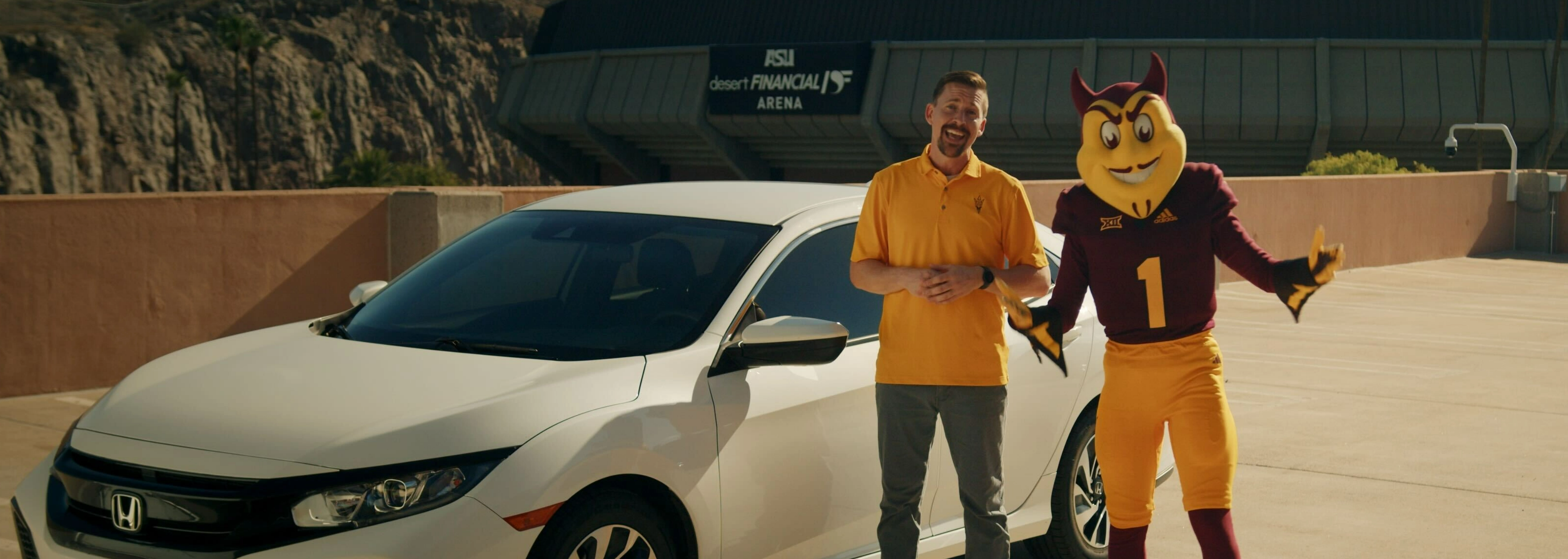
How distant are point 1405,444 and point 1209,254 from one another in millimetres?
4782

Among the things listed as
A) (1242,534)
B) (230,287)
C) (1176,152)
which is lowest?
(1242,534)

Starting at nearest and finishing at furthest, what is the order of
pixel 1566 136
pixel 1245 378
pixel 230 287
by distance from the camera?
pixel 230 287 < pixel 1245 378 < pixel 1566 136

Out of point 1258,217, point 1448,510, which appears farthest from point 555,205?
point 1258,217

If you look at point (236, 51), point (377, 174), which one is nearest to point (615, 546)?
point (377, 174)

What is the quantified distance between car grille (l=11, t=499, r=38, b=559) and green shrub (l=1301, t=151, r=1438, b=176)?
24121 mm

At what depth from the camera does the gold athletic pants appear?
14.2ft

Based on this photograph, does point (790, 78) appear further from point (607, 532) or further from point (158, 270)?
point (607, 532)

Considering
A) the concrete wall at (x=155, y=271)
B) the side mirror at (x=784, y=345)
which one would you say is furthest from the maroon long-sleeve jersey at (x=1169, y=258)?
the concrete wall at (x=155, y=271)

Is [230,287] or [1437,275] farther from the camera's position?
[1437,275]

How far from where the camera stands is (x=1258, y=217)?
65.8 ft

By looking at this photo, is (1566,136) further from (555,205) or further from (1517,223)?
(555,205)

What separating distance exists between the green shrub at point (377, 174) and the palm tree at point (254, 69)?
33.3ft

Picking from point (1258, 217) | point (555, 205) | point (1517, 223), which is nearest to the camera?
point (555, 205)

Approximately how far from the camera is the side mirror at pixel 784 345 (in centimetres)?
429
